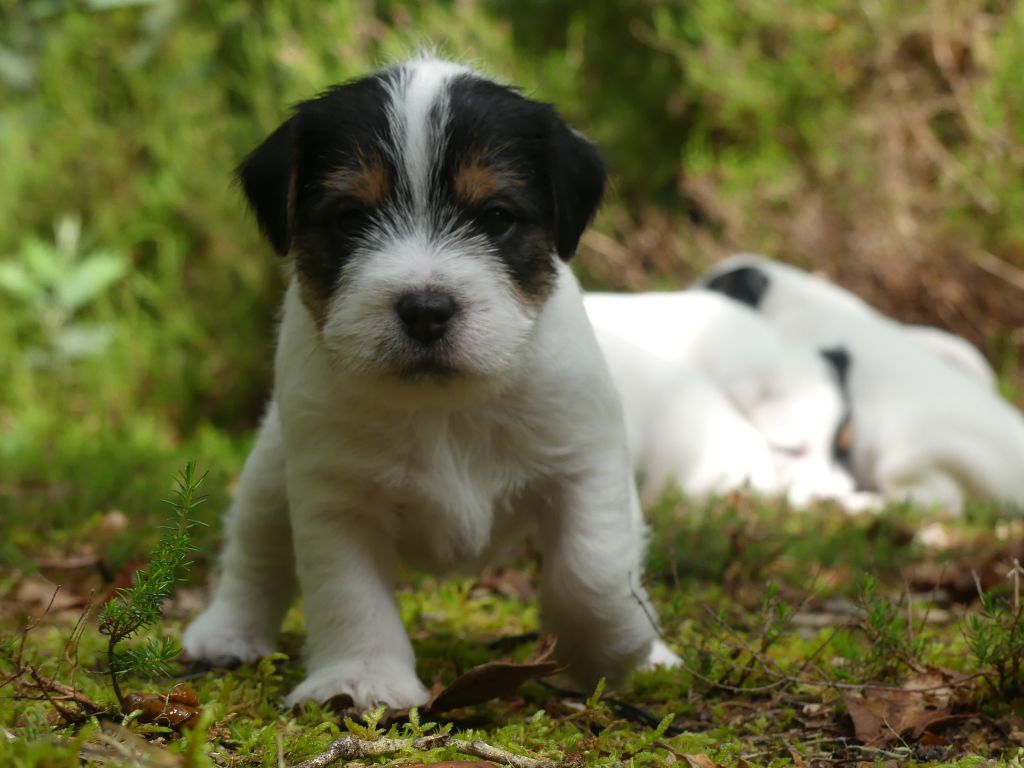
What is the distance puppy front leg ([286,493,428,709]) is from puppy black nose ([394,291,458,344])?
0.63m

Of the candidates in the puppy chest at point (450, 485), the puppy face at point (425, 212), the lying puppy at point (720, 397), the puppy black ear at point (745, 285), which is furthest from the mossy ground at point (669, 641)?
the puppy black ear at point (745, 285)

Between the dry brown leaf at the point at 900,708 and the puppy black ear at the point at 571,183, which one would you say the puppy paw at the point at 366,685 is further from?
the puppy black ear at the point at 571,183

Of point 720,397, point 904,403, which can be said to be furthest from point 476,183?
point 904,403

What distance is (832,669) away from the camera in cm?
340

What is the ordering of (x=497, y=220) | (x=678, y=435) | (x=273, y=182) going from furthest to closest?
(x=678, y=435) → (x=273, y=182) → (x=497, y=220)

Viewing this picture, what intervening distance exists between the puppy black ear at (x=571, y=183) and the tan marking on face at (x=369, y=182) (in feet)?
1.70

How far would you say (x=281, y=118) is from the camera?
1041 cm

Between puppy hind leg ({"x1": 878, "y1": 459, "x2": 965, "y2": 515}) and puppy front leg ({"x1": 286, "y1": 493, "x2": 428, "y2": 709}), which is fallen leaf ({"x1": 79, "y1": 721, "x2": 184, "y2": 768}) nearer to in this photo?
puppy front leg ({"x1": 286, "y1": 493, "x2": 428, "y2": 709})

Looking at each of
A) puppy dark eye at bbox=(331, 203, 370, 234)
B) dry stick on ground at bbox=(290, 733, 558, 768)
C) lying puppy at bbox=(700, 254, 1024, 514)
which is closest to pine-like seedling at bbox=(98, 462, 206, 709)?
dry stick on ground at bbox=(290, 733, 558, 768)

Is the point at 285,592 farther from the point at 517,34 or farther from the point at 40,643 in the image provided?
the point at 517,34

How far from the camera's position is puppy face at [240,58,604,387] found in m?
3.32

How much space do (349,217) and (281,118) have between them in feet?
23.5

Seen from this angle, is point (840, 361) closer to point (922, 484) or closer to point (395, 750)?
point (922, 484)

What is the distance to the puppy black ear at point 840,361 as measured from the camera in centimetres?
870
